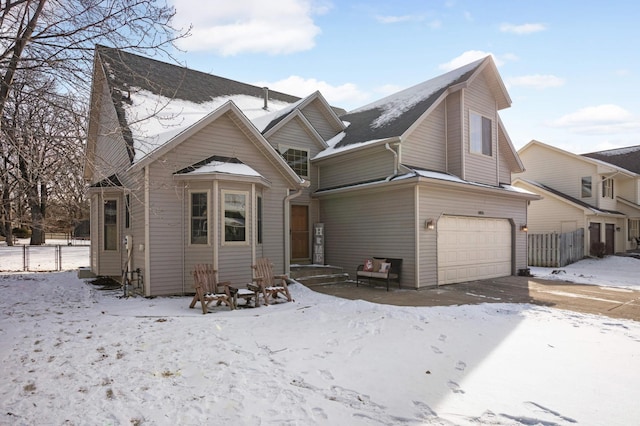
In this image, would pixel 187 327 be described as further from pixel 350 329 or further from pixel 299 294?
pixel 299 294

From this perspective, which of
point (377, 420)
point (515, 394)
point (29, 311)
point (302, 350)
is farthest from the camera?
point (29, 311)

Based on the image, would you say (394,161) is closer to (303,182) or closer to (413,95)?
(303,182)

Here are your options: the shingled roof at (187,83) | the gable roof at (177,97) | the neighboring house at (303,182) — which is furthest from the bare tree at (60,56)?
the shingled roof at (187,83)

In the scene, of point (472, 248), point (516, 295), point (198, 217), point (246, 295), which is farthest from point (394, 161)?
point (246, 295)

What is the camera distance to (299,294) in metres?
9.98

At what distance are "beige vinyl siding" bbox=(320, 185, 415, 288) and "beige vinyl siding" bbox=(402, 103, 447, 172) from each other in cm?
150

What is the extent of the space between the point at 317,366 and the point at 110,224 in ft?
32.0

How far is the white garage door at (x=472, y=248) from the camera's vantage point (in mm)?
11938

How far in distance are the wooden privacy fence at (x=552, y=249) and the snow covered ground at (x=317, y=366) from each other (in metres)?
11.5

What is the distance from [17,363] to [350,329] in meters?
4.66

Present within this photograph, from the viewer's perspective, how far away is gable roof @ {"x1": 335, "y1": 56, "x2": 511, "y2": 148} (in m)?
12.5

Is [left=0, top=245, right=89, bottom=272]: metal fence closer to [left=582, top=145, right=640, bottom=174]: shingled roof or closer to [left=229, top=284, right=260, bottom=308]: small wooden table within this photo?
[left=229, top=284, right=260, bottom=308]: small wooden table

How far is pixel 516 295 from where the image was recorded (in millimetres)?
10164

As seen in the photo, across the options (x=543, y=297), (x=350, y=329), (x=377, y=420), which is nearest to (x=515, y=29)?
(x=543, y=297)
